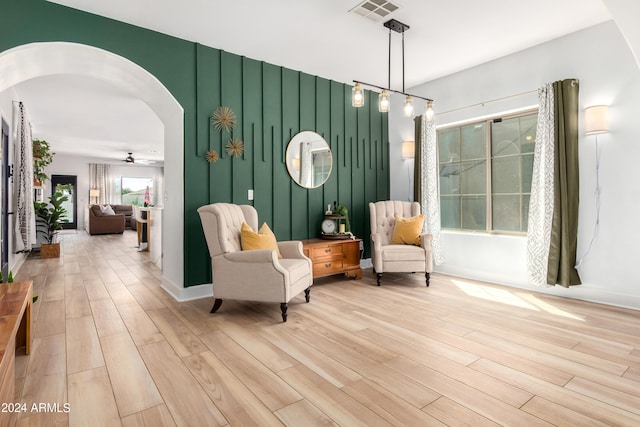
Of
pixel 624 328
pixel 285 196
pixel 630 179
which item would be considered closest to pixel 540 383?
pixel 624 328

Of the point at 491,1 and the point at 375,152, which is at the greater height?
the point at 491,1

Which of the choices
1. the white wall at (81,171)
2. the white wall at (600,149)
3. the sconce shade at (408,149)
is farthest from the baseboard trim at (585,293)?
the white wall at (81,171)

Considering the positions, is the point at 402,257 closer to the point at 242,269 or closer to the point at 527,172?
the point at 527,172

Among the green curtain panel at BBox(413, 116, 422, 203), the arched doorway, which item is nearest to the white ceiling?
the arched doorway

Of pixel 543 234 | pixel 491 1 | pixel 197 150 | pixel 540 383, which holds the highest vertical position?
pixel 491 1

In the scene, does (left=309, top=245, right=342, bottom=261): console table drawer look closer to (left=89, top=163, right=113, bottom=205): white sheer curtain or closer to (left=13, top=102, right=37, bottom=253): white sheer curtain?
(left=13, top=102, right=37, bottom=253): white sheer curtain

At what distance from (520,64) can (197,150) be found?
12.6 ft

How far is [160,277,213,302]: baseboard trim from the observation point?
144 inches

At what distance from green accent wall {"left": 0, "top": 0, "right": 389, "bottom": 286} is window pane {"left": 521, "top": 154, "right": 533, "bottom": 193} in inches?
81.8

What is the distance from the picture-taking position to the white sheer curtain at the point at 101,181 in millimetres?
12430

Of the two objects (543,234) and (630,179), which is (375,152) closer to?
(543,234)

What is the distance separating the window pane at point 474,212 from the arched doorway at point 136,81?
12.0ft

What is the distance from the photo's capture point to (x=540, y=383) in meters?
1.97

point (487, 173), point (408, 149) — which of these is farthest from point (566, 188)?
point (408, 149)
